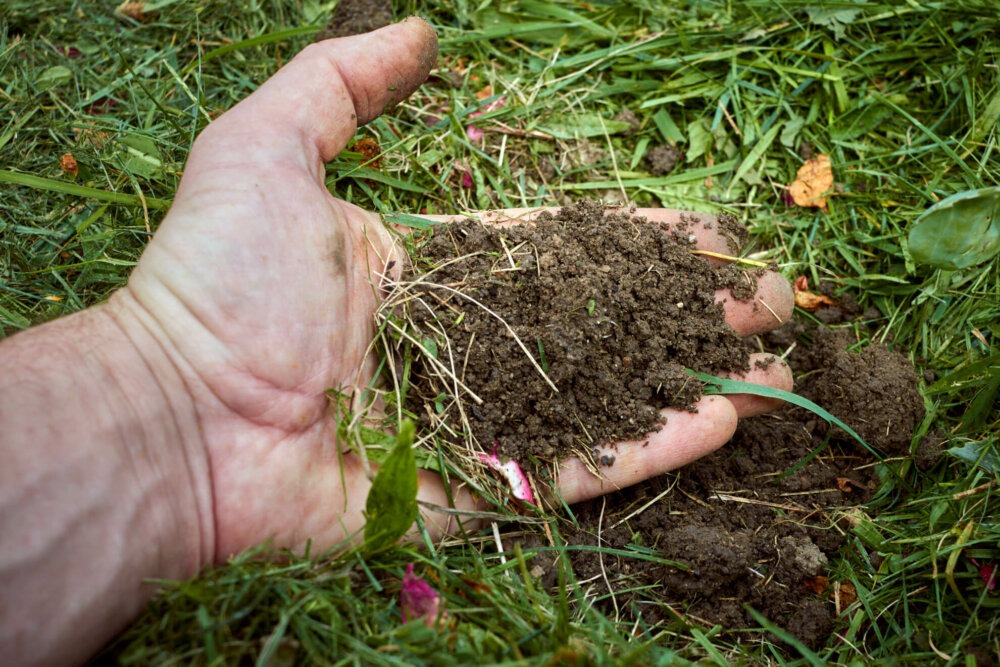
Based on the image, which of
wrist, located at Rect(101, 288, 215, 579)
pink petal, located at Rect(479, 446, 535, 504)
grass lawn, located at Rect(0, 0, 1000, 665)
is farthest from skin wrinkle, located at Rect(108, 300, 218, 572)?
pink petal, located at Rect(479, 446, 535, 504)

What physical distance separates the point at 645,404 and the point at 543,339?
1.62 feet

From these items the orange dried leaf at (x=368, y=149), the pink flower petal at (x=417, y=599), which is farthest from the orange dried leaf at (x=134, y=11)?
the pink flower petal at (x=417, y=599)

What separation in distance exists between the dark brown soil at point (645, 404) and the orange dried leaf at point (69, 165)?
5.67 ft

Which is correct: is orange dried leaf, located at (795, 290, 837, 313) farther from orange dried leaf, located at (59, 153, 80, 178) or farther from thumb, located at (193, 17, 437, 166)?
orange dried leaf, located at (59, 153, 80, 178)

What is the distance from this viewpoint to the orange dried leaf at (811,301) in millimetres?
3393

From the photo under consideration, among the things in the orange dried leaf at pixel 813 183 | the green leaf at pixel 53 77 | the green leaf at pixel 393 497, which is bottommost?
the orange dried leaf at pixel 813 183

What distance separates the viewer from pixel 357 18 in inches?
142

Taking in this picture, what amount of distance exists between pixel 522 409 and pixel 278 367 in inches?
33.8

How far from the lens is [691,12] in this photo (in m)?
3.83

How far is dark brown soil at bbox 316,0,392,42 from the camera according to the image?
358 cm

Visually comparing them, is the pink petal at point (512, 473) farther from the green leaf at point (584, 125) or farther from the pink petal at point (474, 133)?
the green leaf at point (584, 125)

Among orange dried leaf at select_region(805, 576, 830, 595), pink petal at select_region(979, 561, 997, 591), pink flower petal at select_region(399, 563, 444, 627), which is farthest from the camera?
orange dried leaf at select_region(805, 576, 830, 595)

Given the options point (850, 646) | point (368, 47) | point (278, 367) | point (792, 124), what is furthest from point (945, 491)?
point (368, 47)

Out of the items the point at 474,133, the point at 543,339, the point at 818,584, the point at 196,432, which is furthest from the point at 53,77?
the point at 818,584
